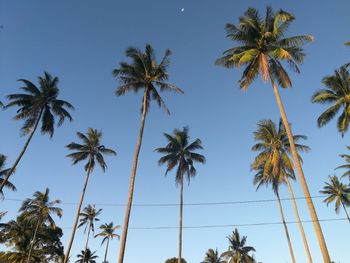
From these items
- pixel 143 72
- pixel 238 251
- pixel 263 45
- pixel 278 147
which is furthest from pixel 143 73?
pixel 238 251

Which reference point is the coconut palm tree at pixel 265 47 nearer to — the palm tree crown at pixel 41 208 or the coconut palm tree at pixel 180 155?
the coconut palm tree at pixel 180 155

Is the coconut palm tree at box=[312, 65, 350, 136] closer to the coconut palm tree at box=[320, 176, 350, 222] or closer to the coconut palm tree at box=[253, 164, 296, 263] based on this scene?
the coconut palm tree at box=[253, 164, 296, 263]

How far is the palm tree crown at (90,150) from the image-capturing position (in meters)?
36.9

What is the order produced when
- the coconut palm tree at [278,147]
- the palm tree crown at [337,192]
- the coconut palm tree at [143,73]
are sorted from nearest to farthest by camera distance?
the coconut palm tree at [143,73] → the coconut palm tree at [278,147] → the palm tree crown at [337,192]

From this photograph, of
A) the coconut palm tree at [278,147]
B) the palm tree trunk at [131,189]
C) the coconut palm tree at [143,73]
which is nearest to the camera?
the palm tree trunk at [131,189]

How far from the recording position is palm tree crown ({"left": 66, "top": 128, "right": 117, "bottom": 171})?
1454 inches

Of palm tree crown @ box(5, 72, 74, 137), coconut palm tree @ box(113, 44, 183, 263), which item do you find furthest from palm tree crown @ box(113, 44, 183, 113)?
palm tree crown @ box(5, 72, 74, 137)

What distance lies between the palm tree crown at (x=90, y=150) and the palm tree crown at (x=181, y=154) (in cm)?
768

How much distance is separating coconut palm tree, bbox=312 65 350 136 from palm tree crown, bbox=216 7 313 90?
9520 millimetres

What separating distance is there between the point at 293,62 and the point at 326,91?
10.7 m

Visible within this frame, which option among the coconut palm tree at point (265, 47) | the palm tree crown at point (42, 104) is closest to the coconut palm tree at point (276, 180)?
the coconut palm tree at point (265, 47)

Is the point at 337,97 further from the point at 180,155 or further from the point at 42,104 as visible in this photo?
the point at 42,104

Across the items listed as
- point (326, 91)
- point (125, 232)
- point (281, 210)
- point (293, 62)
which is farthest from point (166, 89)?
point (281, 210)

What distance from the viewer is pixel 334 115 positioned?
28266 mm
